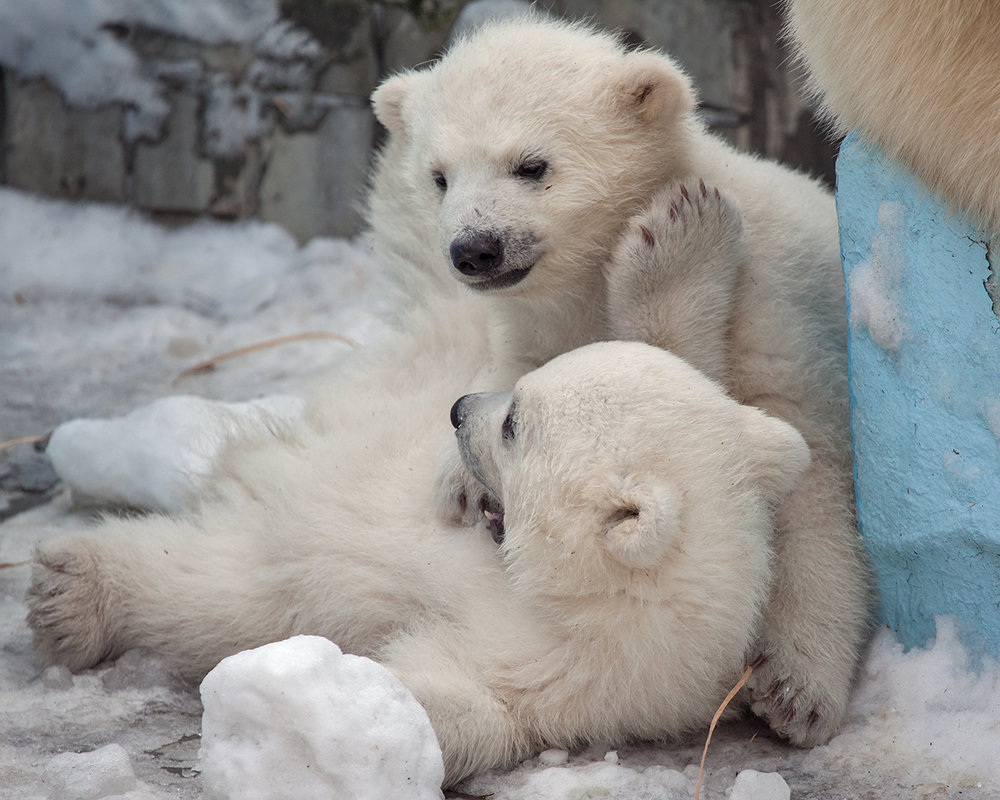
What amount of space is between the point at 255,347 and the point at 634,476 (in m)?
3.26

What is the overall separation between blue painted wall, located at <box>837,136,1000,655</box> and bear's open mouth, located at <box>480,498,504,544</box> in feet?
2.53

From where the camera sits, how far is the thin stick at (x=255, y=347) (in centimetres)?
507

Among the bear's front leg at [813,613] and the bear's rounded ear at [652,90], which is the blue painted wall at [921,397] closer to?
the bear's front leg at [813,613]

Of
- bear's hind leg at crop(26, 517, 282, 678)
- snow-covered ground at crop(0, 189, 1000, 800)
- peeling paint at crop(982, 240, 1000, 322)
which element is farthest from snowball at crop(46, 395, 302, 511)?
peeling paint at crop(982, 240, 1000, 322)

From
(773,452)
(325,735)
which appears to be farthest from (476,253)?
(325,735)

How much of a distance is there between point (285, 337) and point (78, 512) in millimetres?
1619

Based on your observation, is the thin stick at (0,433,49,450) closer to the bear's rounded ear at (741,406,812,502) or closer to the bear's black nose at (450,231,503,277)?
the bear's black nose at (450,231,503,277)

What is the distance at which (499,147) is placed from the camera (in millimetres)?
2623

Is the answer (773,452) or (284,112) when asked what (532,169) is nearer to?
(773,452)

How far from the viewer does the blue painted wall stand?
217cm

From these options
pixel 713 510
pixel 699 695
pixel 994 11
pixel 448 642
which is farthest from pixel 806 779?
pixel 994 11

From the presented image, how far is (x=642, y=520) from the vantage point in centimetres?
210

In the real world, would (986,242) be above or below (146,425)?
above

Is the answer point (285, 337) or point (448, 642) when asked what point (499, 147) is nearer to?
point (448, 642)
